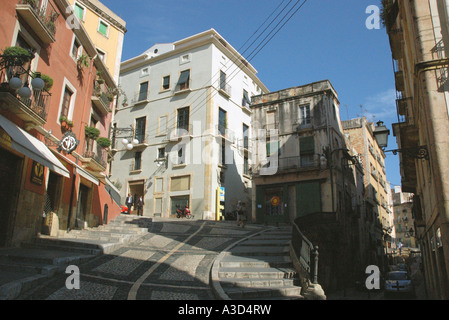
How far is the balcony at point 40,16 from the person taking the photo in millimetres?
10414

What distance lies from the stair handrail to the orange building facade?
26.3 feet

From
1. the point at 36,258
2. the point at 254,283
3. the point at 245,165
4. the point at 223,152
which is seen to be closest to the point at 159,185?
the point at 223,152

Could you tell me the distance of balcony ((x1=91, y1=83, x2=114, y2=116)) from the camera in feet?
54.8

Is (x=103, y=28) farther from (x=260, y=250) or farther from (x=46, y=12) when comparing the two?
(x=260, y=250)

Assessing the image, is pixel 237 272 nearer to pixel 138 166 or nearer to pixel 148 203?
pixel 148 203

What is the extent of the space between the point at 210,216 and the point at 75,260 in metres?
16.1

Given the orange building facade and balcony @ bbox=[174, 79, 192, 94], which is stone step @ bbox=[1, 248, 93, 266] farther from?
balcony @ bbox=[174, 79, 192, 94]

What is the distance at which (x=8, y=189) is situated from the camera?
10.3 meters

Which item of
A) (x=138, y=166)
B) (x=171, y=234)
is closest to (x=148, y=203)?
(x=138, y=166)

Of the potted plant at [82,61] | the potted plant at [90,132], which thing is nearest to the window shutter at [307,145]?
the potted plant at [90,132]

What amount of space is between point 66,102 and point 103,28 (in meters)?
8.73

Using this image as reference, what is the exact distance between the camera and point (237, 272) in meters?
9.10

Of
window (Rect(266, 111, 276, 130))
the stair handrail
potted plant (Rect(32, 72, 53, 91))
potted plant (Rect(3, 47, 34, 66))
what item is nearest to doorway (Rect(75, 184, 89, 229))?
potted plant (Rect(32, 72, 53, 91))

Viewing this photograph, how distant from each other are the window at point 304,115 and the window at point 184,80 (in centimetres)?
1044
